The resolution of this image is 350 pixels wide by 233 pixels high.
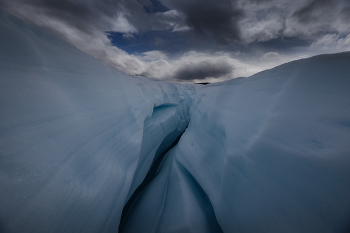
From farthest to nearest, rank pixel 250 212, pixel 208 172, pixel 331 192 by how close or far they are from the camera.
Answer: pixel 208 172 → pixel 250 212 → pixel 331 192

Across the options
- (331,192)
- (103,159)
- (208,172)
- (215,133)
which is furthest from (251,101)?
(103,159)

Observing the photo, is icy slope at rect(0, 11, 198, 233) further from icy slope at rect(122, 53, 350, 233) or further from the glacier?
icy slope at rect(122, 53, 350, 233)

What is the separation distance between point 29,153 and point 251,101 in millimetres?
1457

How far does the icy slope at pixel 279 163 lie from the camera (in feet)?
1.69

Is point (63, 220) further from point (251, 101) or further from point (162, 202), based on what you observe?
point (251, 101)

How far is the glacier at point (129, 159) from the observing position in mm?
512

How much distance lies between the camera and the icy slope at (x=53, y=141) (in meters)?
0.51

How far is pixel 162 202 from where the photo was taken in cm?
124

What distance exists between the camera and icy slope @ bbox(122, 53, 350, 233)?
1.69 ft

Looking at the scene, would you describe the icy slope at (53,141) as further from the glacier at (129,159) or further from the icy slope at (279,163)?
the icy slope at (279,163)

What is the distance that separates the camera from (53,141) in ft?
2.12

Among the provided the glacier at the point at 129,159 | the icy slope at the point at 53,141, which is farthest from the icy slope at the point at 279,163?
the icy slope at the point at 53,141

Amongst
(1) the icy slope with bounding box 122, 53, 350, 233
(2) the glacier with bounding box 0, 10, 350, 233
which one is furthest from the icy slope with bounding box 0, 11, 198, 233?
(1) the icy slope with bounding box 122, 53, 350, 233

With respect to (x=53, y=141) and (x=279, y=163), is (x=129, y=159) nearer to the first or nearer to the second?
(x=53, y=141)
